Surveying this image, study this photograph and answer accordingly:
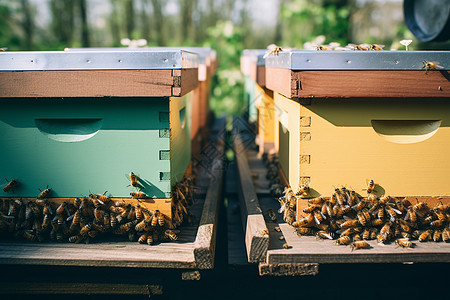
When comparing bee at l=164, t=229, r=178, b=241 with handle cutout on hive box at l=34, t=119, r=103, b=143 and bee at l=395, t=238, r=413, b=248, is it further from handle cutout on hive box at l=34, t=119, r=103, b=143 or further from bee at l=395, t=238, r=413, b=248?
bee at l=395, t=238, r=413, b=248

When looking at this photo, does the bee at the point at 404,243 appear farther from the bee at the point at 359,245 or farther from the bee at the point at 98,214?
the bee at the point at 98,214

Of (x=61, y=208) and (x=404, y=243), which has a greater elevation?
(x=61, y=208)

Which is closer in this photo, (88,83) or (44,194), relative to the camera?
(88,83)

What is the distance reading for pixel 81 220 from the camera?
1.77m

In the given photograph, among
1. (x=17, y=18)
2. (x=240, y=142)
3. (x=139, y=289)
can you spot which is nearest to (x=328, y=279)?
(x=139, y=289)

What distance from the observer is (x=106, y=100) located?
173 cm

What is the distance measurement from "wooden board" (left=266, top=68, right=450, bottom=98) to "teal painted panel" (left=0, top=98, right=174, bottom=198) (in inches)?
23.5

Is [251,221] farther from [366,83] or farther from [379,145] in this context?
[366,83]

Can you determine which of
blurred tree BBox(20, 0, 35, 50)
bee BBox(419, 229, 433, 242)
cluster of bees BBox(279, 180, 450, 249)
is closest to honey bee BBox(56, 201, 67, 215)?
cluster of bees BBox(279, 180, 450, 249)

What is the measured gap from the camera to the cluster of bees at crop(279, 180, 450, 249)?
5.65 ft

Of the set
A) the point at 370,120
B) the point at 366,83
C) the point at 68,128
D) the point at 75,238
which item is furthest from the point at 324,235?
the point at 68,128

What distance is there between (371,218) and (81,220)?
4.24 feet

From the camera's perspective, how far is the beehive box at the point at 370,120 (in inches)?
62.6

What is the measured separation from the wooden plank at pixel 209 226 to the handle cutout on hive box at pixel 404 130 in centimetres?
87
